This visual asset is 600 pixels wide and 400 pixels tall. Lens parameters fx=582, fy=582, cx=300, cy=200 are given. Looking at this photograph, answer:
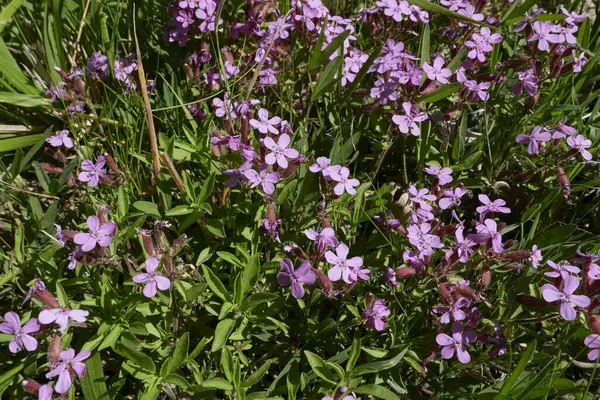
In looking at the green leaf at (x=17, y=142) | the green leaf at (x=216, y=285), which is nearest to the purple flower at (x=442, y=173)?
the green leaf at (x=216, y=285)

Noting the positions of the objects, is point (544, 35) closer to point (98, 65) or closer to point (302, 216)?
point (302, 216)

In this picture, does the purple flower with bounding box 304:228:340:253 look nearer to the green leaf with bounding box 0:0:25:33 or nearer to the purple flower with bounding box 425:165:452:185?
the purple flower with bounding box 425:165:452:185

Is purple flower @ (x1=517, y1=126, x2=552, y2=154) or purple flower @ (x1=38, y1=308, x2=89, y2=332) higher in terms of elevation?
purple flower @ (x1=517, y1=126, x2=552, y2=154)

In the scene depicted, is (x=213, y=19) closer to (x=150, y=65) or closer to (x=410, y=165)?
(x=150, y=65)

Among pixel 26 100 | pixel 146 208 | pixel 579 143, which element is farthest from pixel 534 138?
pixel 26 100

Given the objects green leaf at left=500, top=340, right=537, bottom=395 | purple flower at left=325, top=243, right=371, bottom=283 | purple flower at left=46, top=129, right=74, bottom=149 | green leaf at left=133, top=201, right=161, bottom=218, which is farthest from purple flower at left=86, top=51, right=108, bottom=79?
green leaf at left=500, top=340, right=537, bottom=395

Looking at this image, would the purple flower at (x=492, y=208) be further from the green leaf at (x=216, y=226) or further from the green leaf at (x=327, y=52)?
the green leaf at (x=216, y=226)
